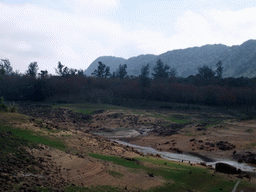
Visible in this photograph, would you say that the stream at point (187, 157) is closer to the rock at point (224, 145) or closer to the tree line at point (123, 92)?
the rock at point (224, 145)

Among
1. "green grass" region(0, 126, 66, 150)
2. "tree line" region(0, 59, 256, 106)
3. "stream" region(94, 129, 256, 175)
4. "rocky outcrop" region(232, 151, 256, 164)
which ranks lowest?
"stream" region(94, 129, 256, 175)

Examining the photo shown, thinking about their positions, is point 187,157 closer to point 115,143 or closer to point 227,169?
point 115,143

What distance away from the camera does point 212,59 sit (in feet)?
476

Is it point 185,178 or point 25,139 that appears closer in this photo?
point 25,139

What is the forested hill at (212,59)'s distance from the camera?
114688 millimetres

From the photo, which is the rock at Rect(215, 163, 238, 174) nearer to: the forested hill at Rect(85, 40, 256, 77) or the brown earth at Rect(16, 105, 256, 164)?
the brown earth at Rect(16, 105, 256, 164)

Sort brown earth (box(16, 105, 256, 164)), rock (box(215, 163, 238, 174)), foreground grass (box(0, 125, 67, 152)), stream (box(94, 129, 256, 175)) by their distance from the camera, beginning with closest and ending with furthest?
foreground grass (box(0, 125, 67, 152)) < rock (box(215, 163, 238, 174)) < stream (box(94, 129, 256, 175)) < brown earth (box(16, 105, 256, 164))

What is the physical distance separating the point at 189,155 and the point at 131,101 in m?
32.4

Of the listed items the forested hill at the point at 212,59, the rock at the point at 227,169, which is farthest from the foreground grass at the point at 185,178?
the forested hill at the point at 212,59

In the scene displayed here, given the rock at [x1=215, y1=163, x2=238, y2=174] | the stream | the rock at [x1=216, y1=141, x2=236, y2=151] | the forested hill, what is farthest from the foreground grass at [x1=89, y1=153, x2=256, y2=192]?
the forested hill

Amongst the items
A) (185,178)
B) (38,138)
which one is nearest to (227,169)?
(185,178)

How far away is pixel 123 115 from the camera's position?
3050 cm

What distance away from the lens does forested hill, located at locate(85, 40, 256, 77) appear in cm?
11469

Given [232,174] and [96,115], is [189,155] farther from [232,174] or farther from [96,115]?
[96,115]
